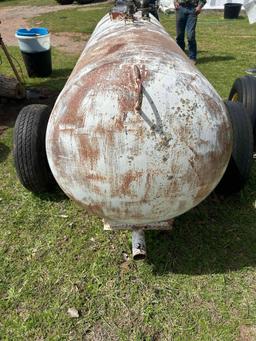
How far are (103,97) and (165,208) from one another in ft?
2.62

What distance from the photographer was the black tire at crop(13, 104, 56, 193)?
3.36 m

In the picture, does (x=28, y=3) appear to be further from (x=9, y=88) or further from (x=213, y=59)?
(x=9, y=88)

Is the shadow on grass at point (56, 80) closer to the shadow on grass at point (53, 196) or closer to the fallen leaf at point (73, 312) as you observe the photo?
the shadow on grass at point (53, 196)

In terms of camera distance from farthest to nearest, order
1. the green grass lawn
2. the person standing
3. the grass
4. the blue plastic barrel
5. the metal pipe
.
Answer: the grass
the person standing
the blue plastic barrel
the metal pipe
the green grass lawn

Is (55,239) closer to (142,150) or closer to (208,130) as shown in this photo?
(142,150)

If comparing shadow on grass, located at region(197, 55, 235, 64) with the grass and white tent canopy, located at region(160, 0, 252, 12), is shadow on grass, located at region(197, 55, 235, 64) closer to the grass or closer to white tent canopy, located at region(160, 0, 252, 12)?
white tent canopy, located at region(160, 0, 252, 12)

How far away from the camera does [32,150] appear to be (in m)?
3.34

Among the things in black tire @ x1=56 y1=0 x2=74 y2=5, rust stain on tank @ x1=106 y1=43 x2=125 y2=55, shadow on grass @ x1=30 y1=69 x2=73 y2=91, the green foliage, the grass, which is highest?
rust stain on tank @ x1=106 y1=43 x2=125 y2=55

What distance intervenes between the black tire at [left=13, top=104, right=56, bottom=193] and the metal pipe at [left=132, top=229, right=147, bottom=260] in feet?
3.80

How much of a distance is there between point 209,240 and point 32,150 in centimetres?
175

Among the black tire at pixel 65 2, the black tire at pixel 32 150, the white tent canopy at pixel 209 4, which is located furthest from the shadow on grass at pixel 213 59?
the black tire at pixel 65 2

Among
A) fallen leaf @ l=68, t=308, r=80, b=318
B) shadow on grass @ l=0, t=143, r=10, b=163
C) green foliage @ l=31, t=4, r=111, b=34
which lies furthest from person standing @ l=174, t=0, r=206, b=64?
fallen leaf @ l=68, t=308, r=80, b=318

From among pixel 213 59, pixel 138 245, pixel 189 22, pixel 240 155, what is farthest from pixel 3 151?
pixel 213 59

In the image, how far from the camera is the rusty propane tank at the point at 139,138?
2.15m
